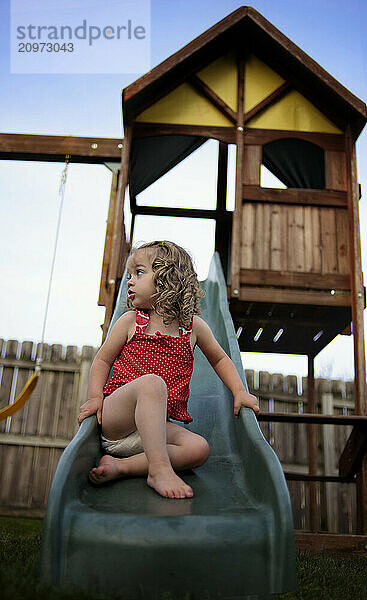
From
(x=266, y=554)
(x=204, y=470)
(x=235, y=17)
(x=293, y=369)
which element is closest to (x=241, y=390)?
(x=204, y=470)

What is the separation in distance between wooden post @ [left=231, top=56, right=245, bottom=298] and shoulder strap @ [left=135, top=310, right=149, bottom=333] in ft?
7.61

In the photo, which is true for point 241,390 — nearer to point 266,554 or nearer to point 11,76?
point 266,554

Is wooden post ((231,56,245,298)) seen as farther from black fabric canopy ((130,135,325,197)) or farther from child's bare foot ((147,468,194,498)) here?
child's bare foot ((147,468,194,498))

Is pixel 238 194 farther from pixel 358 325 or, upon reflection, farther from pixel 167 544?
pixel 167 544

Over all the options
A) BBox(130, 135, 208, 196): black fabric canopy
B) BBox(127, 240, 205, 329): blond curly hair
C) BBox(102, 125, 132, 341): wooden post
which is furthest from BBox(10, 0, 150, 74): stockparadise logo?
BBox(127, 240, 205, 329): blond curly hair

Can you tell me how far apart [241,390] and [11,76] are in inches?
227

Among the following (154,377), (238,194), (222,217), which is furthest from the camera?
(222,217)

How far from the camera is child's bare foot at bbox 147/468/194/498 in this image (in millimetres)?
1841

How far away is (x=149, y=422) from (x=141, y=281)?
30.5 inches

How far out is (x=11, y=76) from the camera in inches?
262

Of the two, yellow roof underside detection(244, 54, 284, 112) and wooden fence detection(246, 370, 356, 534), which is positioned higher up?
yellow roof underside detection(244, 54, 284, 112)

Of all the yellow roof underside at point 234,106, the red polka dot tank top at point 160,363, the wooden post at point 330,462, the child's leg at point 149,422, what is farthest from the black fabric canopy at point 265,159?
the child's leg at point 149,422

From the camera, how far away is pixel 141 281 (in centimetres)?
253

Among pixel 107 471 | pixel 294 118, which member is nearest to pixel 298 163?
pixel 294 118
